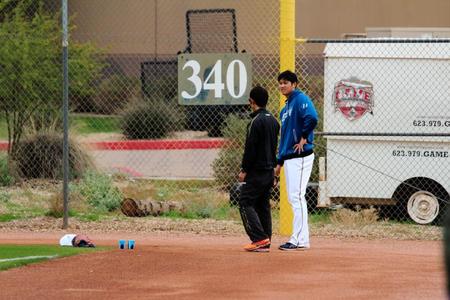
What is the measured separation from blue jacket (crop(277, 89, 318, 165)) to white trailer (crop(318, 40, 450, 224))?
2.77m

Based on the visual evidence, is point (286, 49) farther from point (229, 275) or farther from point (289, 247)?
point (229, 275)

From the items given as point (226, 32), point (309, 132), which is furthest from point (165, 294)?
point (226, 32)

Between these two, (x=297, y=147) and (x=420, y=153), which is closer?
(x=297, y=147)

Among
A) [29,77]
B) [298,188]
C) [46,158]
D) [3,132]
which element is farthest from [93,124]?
[298,188]

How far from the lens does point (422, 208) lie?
1488 centimetres

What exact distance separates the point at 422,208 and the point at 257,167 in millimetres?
3855

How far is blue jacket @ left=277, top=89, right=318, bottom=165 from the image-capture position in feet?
38.8

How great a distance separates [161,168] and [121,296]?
11.9 meters

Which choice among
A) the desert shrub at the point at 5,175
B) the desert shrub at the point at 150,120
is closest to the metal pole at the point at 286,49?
the desert shrub at the point at 5,175

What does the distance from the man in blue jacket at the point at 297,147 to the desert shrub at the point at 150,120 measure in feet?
38.4

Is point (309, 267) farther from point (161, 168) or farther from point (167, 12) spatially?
point (167, 12)

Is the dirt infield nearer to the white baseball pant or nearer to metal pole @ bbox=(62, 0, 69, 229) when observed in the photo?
the white baseball pant

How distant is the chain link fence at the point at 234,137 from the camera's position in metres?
14.8

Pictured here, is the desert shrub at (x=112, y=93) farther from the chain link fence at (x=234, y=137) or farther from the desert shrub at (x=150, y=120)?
the desert shrub at (x=150, y=120)
